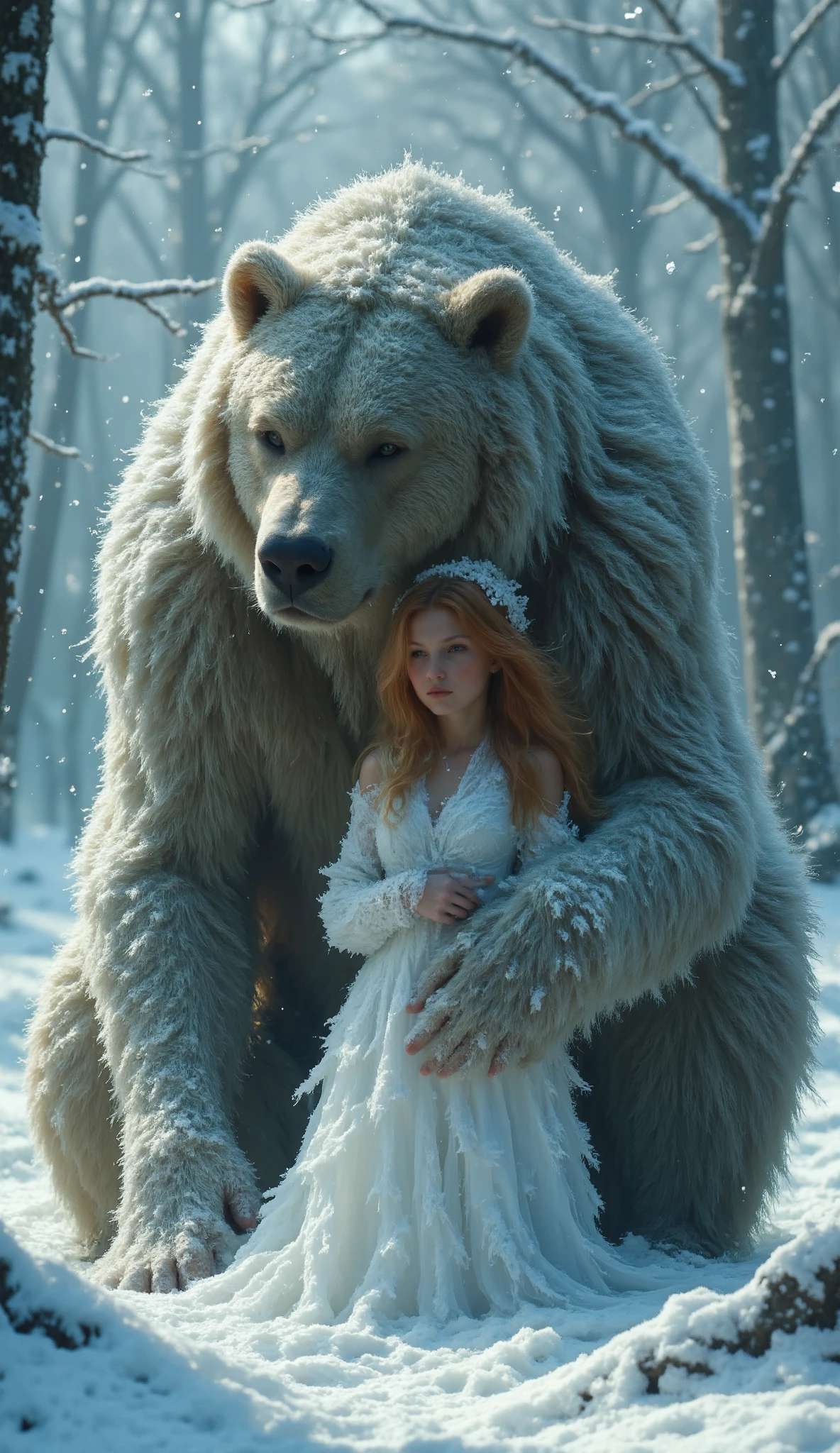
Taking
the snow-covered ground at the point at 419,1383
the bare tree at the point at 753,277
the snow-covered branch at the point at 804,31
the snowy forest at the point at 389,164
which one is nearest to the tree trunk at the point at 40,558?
the snowy forest at the point at 389,164

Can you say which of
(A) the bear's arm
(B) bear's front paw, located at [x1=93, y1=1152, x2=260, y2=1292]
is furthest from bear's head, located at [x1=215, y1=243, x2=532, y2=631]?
(B) bear's front paw, located at [x1=93, y1=1152, x2=260, y2=1292]

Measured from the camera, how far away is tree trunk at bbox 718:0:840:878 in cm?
716

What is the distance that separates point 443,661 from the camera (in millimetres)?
2797

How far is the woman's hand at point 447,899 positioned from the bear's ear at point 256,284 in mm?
1098

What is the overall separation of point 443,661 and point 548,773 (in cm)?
29

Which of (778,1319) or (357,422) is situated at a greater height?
(357,422)

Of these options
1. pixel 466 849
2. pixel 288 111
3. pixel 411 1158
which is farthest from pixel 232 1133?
pixel 288 111

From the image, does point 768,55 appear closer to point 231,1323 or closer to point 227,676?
point 227,676

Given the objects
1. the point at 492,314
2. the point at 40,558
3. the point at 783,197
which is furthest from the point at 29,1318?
the point at 40,558

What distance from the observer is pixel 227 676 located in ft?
10.0

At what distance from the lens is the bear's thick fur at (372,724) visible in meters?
2.71

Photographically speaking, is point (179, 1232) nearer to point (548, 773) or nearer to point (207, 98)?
point (548, 773)

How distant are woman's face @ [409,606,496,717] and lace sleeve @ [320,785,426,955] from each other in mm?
255

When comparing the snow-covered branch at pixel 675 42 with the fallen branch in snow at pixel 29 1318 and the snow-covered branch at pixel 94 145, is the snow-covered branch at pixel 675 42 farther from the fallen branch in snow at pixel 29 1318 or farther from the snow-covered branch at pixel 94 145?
the fallen branch in snow at pixel 29 1318
